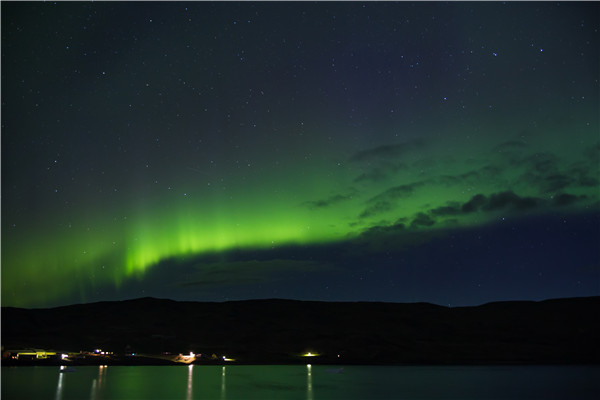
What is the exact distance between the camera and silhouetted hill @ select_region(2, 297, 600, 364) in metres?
120

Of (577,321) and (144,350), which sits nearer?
(144,350)

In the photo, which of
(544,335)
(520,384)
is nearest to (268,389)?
(520,384)

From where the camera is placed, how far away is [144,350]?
118 meters

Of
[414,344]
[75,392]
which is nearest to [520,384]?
[75,392]

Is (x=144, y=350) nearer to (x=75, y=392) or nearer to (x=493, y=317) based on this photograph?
(x=75, y=392)

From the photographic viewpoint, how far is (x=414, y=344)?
431 feet

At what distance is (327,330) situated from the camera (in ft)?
500

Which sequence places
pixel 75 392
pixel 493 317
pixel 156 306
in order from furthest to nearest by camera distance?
pixel 156 306 → pixel 493 317 → pixel 75 392

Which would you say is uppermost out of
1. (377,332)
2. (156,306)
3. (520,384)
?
(156,306)

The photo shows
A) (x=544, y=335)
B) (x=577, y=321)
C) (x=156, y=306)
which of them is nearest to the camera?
(x=544, y=335)

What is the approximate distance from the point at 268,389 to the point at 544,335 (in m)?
114

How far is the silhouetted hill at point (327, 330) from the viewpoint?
120m

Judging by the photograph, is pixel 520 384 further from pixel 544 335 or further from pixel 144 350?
pixel 544 335

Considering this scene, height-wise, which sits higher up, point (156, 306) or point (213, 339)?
point (156, 306)
